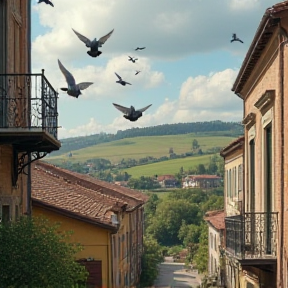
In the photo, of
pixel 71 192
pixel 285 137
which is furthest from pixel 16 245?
pixel 71 192

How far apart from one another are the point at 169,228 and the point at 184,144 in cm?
8818

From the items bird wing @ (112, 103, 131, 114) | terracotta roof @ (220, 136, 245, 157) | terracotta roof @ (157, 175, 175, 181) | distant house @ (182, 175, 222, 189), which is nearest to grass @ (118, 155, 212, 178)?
terracotta roof @ (157, 175, 175, 181)

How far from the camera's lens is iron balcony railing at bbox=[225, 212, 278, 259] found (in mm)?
14594

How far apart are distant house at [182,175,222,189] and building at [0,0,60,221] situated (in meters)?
133

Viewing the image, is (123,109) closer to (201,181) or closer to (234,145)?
(234,145)

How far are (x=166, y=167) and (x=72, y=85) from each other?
154626mm

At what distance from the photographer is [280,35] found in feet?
43.3

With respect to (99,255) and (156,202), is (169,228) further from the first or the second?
(99,255)

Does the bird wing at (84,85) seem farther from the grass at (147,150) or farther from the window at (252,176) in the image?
the grass at (147,150)

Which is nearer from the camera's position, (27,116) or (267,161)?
(27,116)

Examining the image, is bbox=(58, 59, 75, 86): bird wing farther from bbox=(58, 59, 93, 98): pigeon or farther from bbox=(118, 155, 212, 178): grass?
bbox=(118, 155, 212, 178): grass

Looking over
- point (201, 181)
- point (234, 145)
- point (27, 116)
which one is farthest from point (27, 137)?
point (201, 181)

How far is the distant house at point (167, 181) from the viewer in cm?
15188

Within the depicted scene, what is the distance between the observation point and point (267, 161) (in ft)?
54.2
